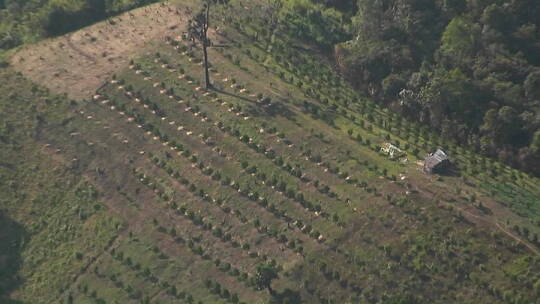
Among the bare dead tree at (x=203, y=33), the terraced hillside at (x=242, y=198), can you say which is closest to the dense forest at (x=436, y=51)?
the terraced hillside at (x=242, y=198)

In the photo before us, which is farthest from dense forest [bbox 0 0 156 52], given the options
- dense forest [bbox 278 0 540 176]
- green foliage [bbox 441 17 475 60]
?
green foliage [bbox 441 17 475 60]

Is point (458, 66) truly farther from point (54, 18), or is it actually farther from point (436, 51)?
point (54, 18)

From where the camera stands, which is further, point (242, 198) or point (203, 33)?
point (203, 33)

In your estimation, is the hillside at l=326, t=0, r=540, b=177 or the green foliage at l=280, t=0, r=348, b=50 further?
the green foliage at l=280, t=0, r=348, b=50

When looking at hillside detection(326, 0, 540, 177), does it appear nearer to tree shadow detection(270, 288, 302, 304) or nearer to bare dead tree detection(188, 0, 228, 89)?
bare dead tree detection(188, 0, 228, 89)

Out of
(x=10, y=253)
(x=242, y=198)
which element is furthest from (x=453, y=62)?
(x=10, y=253)
